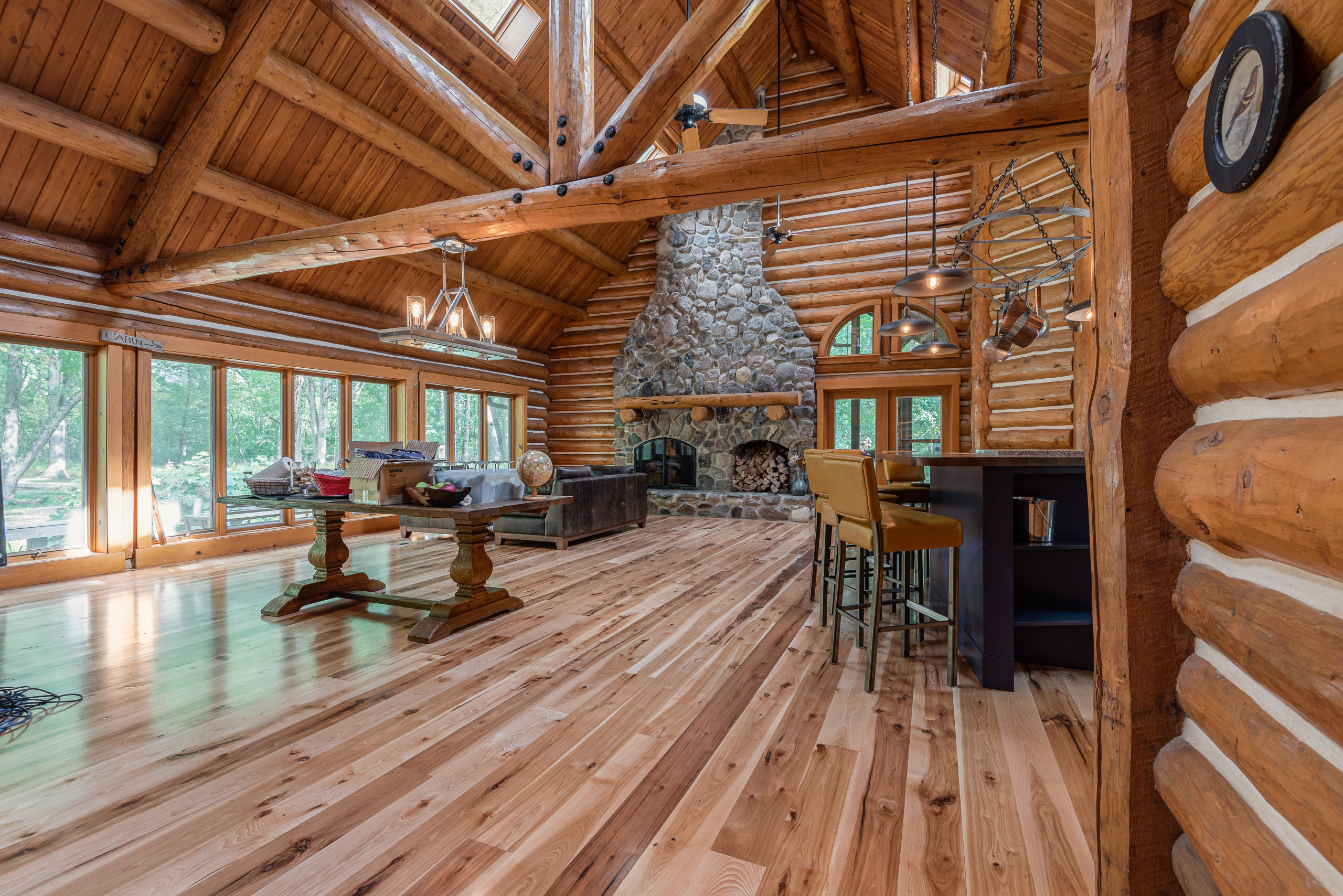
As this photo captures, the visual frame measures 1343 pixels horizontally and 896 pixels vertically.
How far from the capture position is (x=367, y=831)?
68.1 inches

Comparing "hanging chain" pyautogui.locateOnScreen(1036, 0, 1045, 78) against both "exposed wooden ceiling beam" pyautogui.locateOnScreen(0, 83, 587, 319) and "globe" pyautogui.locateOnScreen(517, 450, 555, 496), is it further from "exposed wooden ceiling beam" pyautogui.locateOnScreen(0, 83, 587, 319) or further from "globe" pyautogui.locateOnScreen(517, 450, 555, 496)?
"exposed wooden ceiling beam" pyautogui.locateOnScreen(0, 83, 587, 319)

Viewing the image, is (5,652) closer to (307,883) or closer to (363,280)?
(307,883)

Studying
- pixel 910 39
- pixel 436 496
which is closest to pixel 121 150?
pixel 436 496

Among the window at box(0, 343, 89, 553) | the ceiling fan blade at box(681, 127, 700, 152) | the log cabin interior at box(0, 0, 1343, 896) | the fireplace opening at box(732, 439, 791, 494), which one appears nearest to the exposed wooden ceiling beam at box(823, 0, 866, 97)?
the log cabin interior at box(0, 0, 1343, 896)

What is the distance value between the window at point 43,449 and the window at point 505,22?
15.8 ft

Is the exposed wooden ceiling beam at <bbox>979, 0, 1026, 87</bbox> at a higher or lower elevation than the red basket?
higher

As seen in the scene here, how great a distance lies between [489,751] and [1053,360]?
6340 mm

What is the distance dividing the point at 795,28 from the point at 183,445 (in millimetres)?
9233

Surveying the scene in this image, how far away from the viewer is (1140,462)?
4.14ft

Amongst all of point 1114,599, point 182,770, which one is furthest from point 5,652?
point 1114,599

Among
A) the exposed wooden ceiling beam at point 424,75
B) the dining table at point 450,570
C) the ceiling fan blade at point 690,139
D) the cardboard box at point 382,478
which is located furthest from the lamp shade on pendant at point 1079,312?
the cardboard box at point 382,478

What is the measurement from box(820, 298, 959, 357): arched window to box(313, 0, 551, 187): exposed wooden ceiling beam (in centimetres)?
584

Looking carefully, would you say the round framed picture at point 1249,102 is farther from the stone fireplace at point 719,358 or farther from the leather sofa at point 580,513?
the stone fireplace at point 719,358

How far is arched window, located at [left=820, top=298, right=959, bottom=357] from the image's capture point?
332 inches
